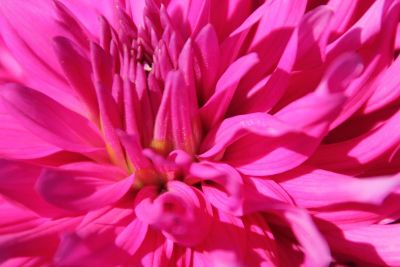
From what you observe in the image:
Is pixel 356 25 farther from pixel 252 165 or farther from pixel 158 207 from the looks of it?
pixel 158 207

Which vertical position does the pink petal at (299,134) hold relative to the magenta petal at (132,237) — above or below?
above

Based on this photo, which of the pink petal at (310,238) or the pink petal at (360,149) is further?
the pink petal at (360,149)

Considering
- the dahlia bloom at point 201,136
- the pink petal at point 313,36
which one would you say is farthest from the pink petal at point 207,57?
the pink petal at point 313,36

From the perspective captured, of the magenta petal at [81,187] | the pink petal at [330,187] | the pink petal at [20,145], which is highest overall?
the pink petal at [20,145]

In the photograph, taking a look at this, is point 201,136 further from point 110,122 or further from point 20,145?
point 20,145

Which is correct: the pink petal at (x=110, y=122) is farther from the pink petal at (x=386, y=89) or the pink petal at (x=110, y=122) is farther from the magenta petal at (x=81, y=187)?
the pink petal at (x=386, y=89)

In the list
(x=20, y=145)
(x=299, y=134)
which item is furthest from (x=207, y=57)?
(x=20, y=145)

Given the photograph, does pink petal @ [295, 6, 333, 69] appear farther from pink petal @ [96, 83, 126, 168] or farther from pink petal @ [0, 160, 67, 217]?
pink petal @ [0, 160, 67, 217]

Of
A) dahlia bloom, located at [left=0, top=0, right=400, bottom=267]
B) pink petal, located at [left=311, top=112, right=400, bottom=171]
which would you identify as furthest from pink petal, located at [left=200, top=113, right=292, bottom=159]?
pink petal, located at [left=311, top=112, right=400, bottom=171]

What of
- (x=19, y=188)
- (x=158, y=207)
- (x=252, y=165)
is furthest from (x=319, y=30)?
(x=19, y=188)
